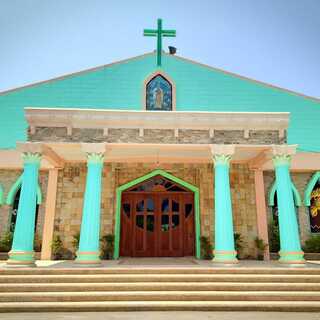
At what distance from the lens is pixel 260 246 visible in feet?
42.5

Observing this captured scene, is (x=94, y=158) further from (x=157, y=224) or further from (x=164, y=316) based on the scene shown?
(x=164, y=316)

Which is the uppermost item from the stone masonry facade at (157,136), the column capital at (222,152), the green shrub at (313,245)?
the stone masonry facade at (157,136)

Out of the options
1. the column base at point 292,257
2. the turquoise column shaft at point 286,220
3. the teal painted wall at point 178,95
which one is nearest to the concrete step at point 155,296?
the column base at point 292,257

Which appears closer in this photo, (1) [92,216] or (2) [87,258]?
(2) [87,258]

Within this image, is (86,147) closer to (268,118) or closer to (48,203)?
(48,203)

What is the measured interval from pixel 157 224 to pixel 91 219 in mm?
4613

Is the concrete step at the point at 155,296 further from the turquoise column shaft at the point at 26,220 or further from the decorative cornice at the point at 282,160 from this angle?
the decorative cornice at the point at 282,160

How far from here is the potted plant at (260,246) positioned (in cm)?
1296

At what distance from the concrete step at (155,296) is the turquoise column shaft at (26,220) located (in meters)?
1.99

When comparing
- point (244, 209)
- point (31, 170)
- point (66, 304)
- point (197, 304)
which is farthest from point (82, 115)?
point (244, 209)

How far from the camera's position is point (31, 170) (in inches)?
404

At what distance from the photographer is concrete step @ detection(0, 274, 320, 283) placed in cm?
819

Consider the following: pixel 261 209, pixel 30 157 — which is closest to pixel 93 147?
pixel 30 157

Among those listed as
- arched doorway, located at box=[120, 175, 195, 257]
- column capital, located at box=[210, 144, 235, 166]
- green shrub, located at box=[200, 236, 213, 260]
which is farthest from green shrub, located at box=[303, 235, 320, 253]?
column capital, located at box=[210, 144, 235, 166]
